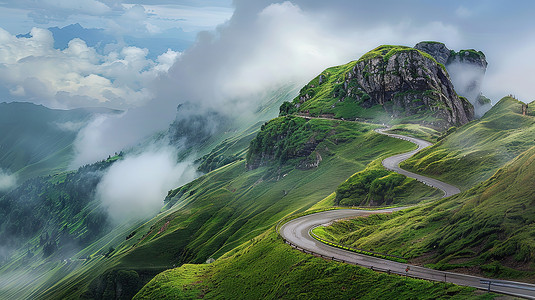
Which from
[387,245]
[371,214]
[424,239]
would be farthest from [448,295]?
[371,214]

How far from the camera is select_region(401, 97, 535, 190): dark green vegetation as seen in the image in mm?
111375

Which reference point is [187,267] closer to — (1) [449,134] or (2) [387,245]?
(2) [387,245]

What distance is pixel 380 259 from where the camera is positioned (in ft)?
257

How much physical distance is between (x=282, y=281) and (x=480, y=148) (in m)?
75.3

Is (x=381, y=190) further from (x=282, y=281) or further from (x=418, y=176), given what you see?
(x=282, y=281)

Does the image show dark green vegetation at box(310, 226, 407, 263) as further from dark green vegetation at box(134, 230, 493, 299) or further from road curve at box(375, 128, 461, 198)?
road curve at box(375, 128, 461, 198)

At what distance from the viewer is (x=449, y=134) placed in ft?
526

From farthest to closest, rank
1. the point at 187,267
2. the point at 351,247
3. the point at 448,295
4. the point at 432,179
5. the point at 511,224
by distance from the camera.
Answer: the point at 187,267
the point at 432,179
the point at 351,247
the point at 511,224
the point at 448,295

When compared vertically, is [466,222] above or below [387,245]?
above

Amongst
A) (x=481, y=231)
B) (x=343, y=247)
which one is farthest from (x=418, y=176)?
(x=481, y=231)

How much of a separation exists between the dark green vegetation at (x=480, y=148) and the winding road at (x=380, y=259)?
5.40m

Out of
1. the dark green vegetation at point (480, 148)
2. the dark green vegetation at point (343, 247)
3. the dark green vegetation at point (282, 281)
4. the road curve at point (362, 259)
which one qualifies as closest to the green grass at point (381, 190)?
the dark green vegetation at point (480, 148)

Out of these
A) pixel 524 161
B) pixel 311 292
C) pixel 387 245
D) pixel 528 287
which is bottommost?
pixel 311 292

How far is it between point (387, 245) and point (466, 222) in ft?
58.0
